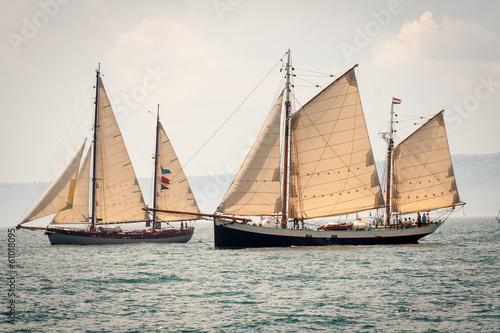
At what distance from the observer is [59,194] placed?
65438 mm

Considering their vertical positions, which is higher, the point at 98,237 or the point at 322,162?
the point at 322,162

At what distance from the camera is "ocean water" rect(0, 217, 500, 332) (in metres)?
26.8

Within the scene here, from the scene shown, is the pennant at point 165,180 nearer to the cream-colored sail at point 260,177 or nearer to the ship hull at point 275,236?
the ship hull at point 275,236

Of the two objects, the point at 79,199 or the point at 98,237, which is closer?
the point at 79,199

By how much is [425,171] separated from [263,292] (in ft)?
121

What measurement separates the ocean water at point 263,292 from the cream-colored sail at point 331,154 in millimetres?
5027

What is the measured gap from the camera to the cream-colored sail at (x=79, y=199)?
66688mm

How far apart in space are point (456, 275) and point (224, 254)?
74.9 ft

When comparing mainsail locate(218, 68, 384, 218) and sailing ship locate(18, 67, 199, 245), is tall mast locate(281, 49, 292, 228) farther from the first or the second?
sailing ship locate(18, 67, 199, 245)

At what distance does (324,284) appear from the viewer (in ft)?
121

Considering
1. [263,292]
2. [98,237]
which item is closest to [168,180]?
[98,237]

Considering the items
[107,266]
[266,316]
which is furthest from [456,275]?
[107,266]

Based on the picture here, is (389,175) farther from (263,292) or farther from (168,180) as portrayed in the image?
(263,292)

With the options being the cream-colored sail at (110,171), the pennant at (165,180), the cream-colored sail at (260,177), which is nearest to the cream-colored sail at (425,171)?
the cream-colored sail at (260,177)
